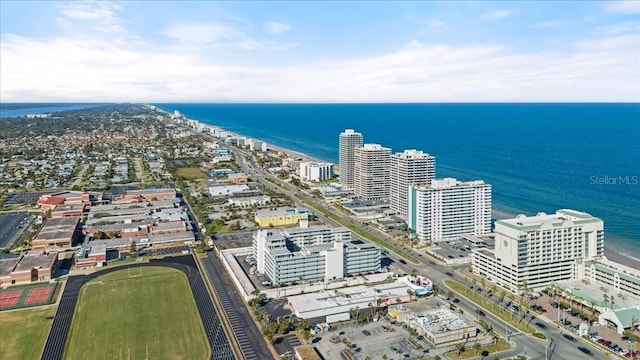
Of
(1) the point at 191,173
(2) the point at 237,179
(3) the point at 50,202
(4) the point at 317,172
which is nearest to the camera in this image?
(3) the point at 50,202

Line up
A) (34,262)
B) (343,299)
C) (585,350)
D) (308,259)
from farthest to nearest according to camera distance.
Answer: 1. (34,262)
2. (308,259)
3. (343,299)
4. (585,350)

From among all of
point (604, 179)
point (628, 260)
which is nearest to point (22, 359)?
point (628, 260)

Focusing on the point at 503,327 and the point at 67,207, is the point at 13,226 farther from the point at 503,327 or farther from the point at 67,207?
the point at 503,327

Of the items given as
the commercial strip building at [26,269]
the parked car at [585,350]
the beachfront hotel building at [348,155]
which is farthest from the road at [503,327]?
the commercial strip building at [26,269]

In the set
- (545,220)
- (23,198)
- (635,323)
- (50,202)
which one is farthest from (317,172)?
(635,323)

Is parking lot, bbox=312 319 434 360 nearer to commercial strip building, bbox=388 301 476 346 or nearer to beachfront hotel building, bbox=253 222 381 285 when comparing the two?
commercial strip building, bbox=388 301 476 346

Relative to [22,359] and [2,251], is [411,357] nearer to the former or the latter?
[22,359]
